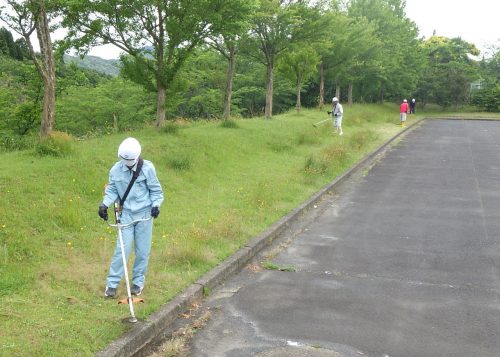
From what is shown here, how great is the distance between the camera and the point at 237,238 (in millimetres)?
6879

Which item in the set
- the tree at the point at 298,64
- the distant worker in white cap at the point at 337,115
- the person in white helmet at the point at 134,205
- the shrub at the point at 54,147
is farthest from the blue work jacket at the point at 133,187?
the tree at the point at 298,64

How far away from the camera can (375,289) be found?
5477mm

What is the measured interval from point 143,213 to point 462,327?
329 centimetres

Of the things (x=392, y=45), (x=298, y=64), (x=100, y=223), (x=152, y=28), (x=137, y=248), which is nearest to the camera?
(x=137, y=248)

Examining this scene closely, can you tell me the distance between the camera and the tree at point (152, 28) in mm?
12234

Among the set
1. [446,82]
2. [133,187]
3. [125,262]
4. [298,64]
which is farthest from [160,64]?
[446,82]

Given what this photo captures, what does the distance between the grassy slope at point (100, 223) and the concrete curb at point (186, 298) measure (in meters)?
0.11

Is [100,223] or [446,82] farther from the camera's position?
[446,82]

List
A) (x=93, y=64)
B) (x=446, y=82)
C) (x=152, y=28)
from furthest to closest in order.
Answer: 1. (x=93, y=64)
2. (x=446, y=82)
3. (x=152, y=28)

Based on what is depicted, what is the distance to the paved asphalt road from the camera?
4258 mm

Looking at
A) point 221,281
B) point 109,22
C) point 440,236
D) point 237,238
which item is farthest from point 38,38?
point 440,236

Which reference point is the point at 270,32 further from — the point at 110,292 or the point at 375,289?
the point at 110,292

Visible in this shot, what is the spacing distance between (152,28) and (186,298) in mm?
10023

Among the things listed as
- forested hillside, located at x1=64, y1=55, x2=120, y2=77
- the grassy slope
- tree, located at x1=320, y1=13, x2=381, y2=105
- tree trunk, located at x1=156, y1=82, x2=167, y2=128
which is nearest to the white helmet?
the grassy slope
